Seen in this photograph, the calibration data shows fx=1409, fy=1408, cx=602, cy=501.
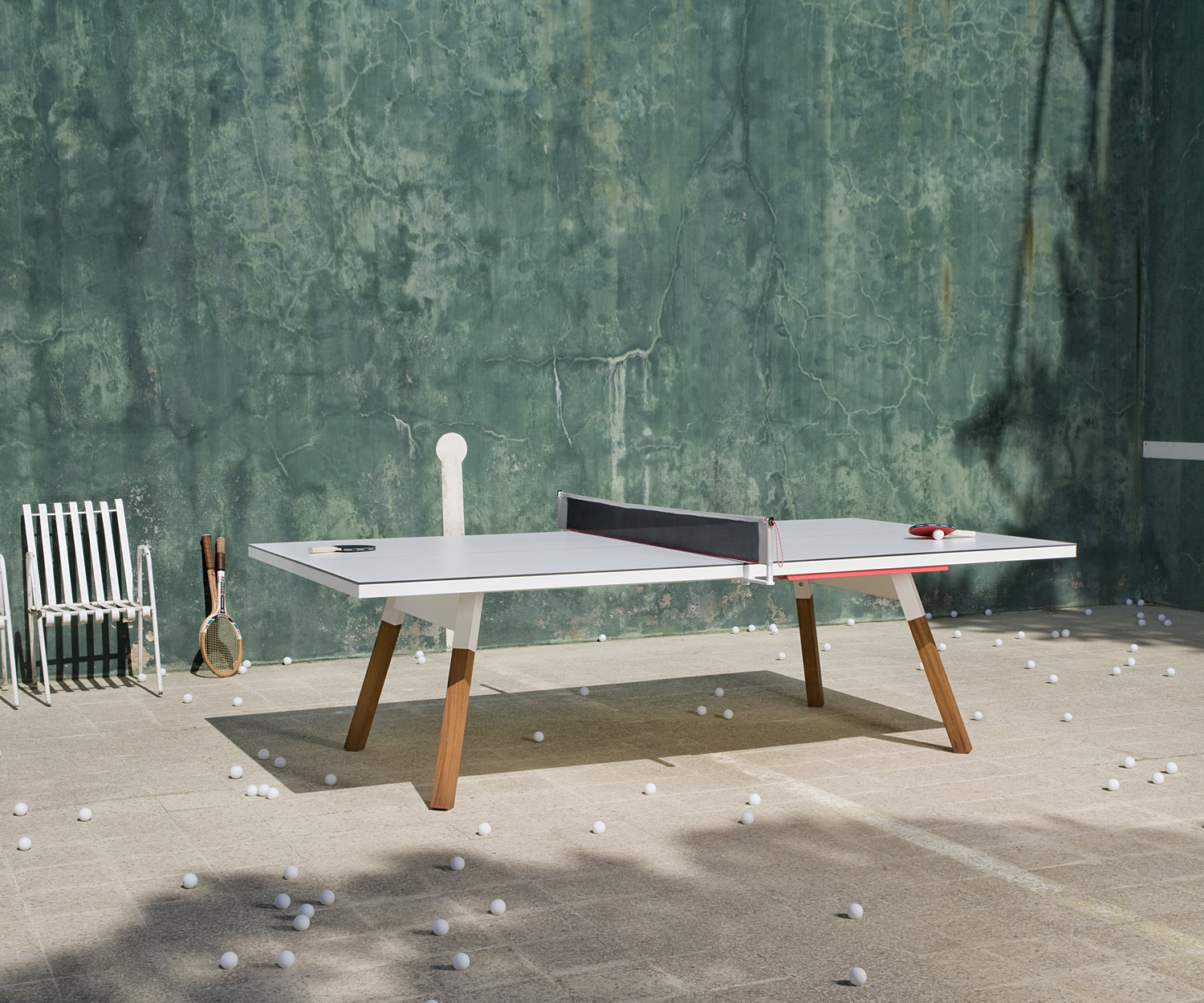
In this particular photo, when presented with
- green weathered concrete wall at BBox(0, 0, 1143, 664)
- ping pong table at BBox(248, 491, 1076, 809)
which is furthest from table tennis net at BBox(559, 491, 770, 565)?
green weathered concrete wall at BBox(0, 0, 1143, 664)

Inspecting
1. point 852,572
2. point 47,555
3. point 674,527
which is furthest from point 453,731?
point 47,555

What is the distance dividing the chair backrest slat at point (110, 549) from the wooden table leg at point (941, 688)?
3952 millimetres

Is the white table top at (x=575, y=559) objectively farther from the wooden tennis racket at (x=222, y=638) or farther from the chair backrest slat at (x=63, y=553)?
the chair backrest slat at (x=63, y=553)

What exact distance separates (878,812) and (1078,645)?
150 inches

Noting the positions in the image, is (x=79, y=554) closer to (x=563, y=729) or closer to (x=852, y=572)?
(x=563, y=729)

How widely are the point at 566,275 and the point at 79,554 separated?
10.1 feet

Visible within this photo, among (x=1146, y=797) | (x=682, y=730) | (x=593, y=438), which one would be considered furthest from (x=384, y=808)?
(x=593, y=438)

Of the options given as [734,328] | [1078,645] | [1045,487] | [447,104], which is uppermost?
[447,104]

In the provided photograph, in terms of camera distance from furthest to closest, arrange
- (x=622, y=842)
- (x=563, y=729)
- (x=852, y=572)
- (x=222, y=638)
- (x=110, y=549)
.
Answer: (x=222, y=638)
(x=110, y=549)
(x=563, y=729)
(x=852, y=572)
(x=622, y=842)

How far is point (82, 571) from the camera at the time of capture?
7020mm

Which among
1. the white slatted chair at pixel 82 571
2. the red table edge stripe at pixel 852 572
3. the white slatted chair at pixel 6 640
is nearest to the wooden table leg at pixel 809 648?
the red table edge stripe at pixel 852 572

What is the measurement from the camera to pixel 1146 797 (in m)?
4.88

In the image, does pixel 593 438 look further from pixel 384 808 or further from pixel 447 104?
pixel 384 808

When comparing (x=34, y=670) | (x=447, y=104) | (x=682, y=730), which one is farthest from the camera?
(x=447, y=104)
